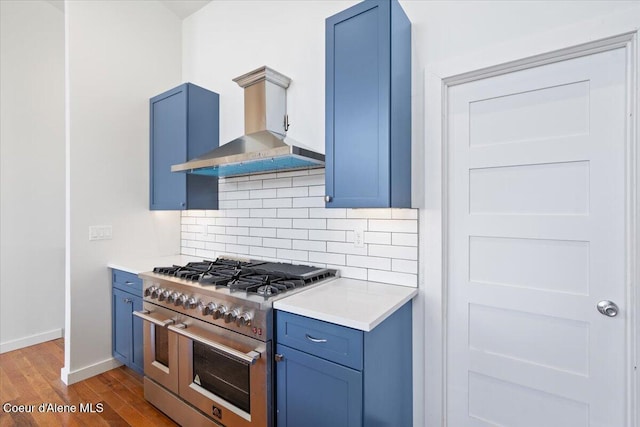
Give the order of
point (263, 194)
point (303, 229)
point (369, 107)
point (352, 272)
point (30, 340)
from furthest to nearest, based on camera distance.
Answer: point (30, 340) → point (263, 194) → point (303, 229) → point (352, 272) → point (369, 107)

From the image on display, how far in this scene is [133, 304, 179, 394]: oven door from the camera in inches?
81.7

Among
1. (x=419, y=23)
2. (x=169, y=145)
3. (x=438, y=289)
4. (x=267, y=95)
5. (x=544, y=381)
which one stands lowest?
(x=544, y=381)

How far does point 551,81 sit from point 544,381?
1.48 meters

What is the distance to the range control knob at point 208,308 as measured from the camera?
183 centimetres

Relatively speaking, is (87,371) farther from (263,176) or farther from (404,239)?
(404,239)

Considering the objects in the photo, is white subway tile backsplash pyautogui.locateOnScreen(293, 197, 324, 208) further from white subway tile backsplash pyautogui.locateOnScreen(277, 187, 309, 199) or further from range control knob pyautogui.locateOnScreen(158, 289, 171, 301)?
range control knob pyautogui.locateOnScreen(158, 289, 171, 301)

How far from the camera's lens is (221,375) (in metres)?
1.84

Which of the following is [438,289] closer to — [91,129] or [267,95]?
[267,95]

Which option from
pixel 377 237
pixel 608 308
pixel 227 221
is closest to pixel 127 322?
pixel 227 221

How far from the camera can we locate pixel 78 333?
2.62m

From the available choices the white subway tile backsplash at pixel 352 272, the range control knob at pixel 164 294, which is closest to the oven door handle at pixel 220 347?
the range control knob at pixel 164 294

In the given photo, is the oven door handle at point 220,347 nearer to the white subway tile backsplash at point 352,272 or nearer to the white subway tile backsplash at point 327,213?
the white subway tile backsplash at point 352,272

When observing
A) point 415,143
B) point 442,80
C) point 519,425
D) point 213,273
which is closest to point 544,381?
point 519,425

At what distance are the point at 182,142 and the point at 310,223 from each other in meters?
1.41
